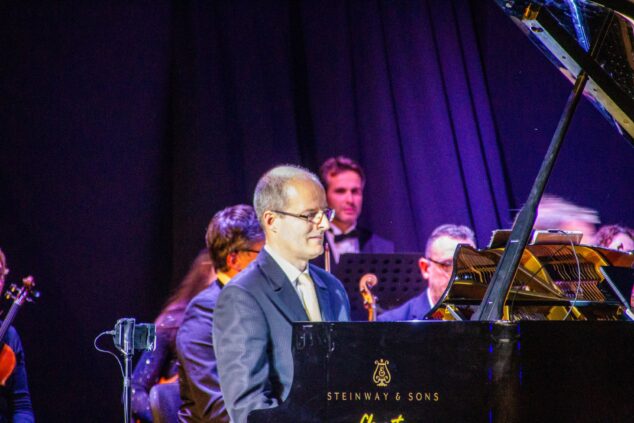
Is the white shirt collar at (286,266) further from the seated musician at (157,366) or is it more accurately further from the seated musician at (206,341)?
the seated musician at (157,366)

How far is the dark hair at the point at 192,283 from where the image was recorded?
181 inches

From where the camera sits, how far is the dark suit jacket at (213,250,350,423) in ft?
7.18

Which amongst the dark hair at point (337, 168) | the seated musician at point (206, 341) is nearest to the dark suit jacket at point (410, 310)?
the dark hair at point (337, 168)

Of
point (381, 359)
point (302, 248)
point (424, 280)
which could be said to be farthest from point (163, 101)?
point (381, 359)

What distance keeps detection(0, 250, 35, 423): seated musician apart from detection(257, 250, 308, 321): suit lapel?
7.03ft

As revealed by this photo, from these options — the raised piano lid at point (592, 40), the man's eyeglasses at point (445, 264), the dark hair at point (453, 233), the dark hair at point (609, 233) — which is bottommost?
the man's eyeglasses at point (445, 264)

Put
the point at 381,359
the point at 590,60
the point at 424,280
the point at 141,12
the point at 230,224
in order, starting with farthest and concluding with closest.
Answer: the point at 141,12 → the point at 424,280 → the point at 230,224 → the point at 590,60 → the point at 381,359

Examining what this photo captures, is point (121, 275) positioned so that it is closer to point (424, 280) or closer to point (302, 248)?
point (424, 280)

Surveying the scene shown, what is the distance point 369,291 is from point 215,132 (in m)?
1.50

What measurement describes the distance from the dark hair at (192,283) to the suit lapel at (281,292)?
2.02 m

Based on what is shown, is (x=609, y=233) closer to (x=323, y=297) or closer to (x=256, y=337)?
(x=323, y=297)

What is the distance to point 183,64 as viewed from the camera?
17.1ft

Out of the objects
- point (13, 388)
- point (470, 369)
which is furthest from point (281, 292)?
point (13, 388)

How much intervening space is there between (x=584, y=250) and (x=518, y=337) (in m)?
1.35
